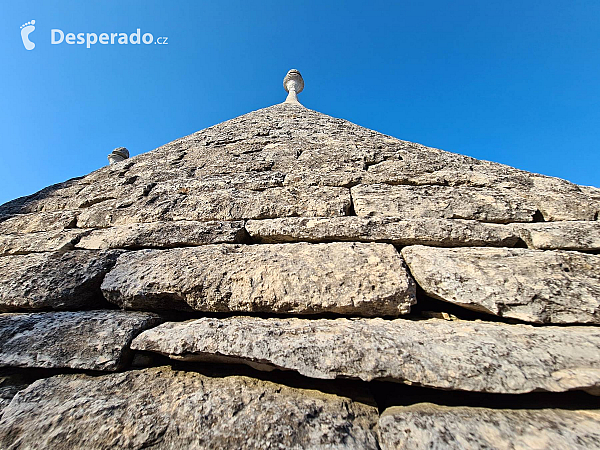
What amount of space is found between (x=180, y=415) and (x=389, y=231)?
4.27 ft

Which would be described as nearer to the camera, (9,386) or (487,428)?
(487,428)

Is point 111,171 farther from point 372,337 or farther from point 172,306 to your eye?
point 372,337

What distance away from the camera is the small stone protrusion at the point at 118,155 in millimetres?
5891

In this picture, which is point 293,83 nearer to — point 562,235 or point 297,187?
point 297,187

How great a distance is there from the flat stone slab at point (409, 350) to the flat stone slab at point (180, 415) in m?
0.11

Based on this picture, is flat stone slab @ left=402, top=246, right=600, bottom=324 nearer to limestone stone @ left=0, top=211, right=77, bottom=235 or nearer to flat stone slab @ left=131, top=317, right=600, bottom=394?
flat stone slab @ left=131, top=317, right=600, bottom=394

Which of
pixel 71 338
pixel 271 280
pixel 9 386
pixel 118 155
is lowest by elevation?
pixel 9 386

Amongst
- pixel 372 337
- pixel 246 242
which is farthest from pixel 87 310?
pixel 372 337

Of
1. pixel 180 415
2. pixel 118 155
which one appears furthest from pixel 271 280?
pixel 118 155

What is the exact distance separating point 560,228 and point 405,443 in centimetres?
153

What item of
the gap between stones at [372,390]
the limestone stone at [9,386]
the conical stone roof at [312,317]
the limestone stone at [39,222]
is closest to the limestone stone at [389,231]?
the conical stone roof at [312,317]

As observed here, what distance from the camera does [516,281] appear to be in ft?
3.85

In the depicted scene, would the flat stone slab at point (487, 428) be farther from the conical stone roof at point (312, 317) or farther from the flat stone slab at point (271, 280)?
the flat stone slab at point (271, 280)

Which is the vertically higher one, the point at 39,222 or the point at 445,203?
the point at 445,203
